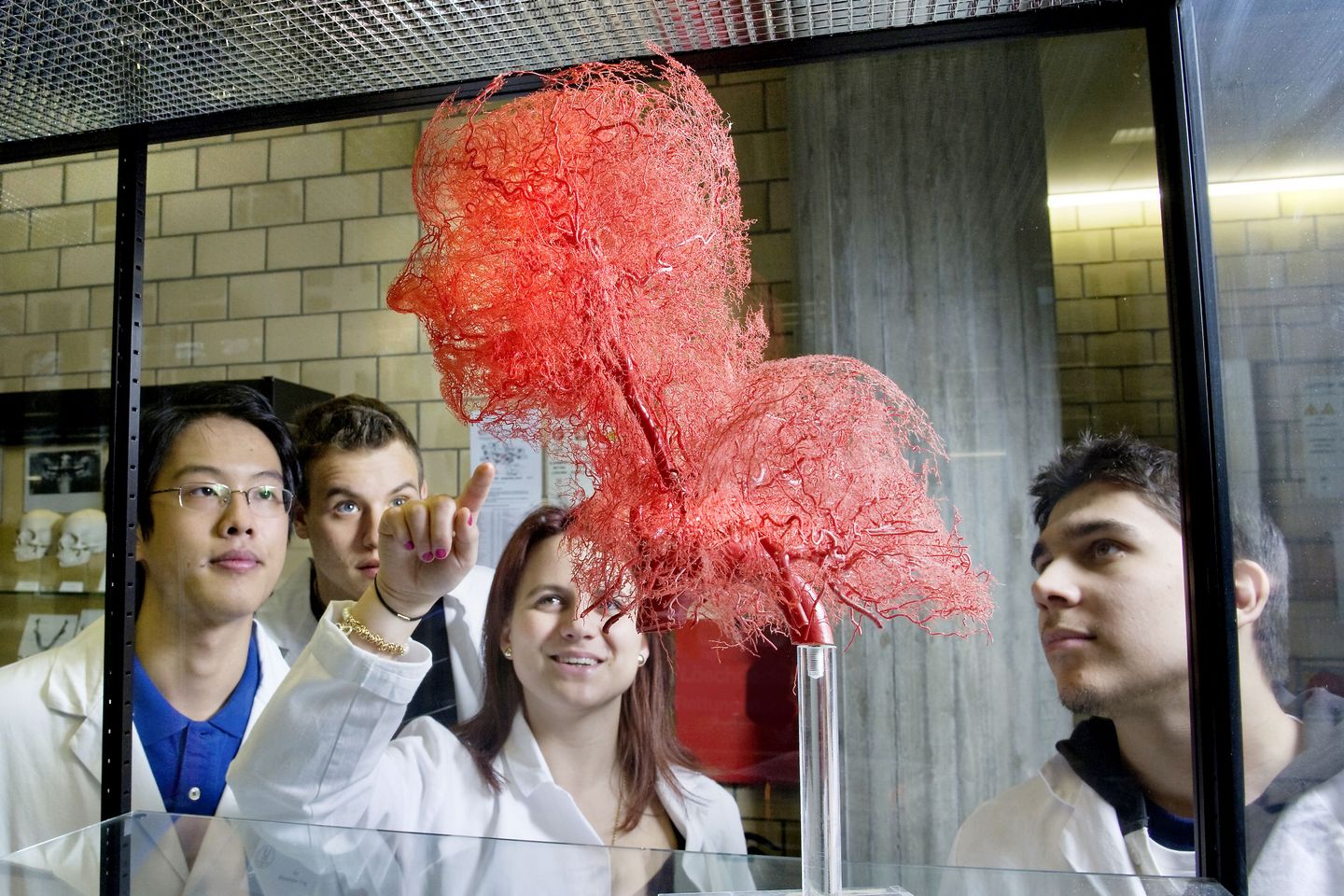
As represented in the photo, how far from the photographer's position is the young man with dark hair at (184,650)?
1.38 meters

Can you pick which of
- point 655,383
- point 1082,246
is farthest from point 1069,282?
point 655,383

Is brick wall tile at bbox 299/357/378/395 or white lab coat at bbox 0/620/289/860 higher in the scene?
brick wall tile at bbox 299/357/378/395

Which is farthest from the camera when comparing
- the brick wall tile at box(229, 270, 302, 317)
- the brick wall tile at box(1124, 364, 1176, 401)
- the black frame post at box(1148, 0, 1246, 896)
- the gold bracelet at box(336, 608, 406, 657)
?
the brick wall tile at box(229, 270, 302, 317)

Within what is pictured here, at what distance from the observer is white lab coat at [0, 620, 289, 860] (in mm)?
1371

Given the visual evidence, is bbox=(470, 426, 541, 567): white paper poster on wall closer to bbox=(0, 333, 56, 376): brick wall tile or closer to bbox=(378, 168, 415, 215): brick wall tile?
bbox=(378, 168, 415, 215): brick wall tile

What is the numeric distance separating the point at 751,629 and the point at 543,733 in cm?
50

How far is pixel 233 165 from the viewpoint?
1448mm

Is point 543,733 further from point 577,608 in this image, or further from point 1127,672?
point 1127,672

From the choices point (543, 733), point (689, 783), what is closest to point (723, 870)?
point (689, 783)

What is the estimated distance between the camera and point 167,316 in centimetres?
145

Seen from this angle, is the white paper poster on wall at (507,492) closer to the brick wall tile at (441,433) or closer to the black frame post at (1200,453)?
the brick wall tile at (441,433)

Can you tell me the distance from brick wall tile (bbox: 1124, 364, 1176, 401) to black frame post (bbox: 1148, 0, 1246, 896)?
43 millimetres

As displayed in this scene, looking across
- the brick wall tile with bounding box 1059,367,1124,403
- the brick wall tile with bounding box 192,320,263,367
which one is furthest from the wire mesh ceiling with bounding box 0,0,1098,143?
the brick wall tile with bounding box 1059,367,1124,403

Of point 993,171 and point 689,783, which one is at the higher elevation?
point 993,171
